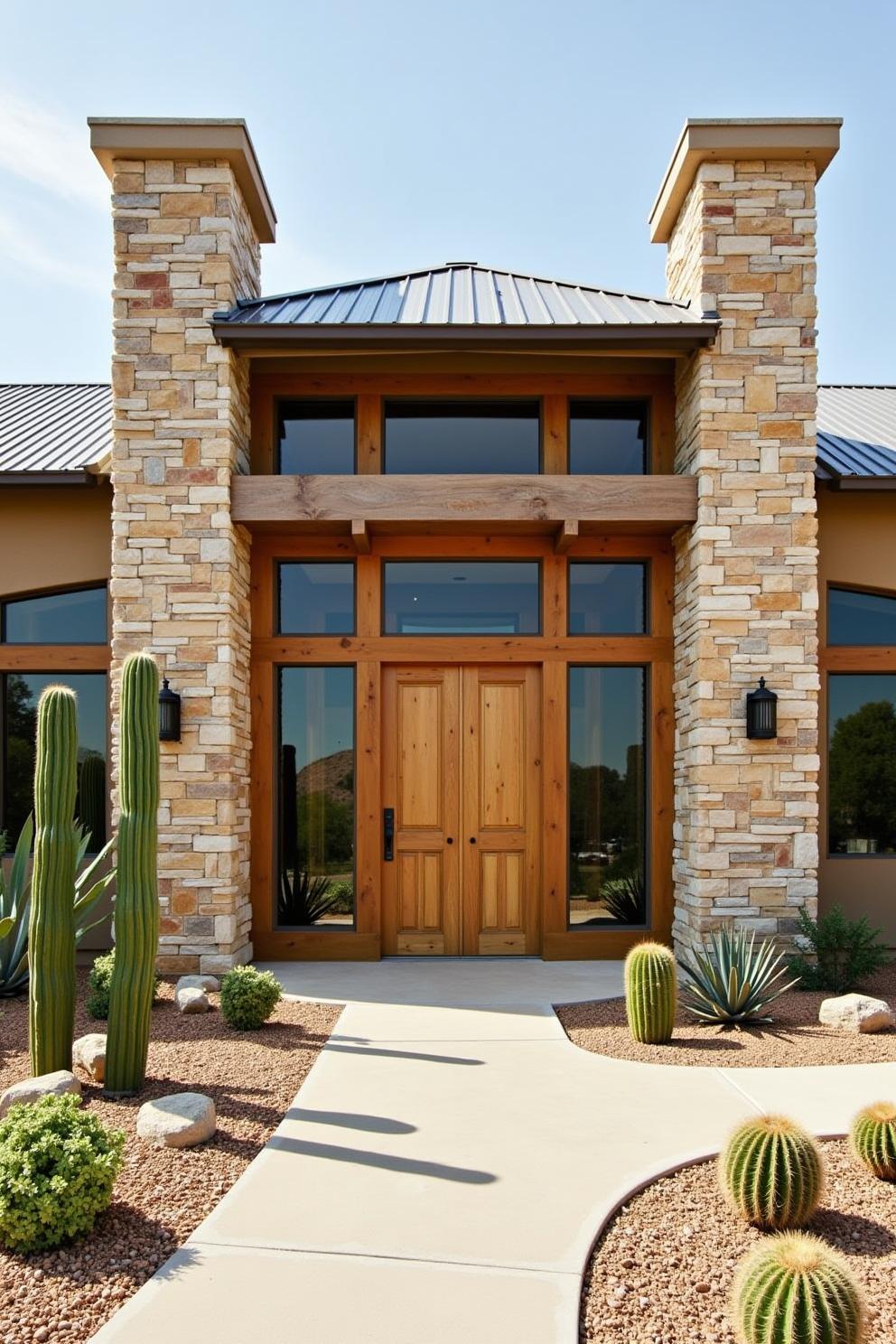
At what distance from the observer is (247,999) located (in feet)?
19.7

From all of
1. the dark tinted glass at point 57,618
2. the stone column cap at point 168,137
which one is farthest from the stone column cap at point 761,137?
the dark tinted glass at point 57,618

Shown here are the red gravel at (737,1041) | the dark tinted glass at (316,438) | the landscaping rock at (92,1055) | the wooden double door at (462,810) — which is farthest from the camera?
the dark tinted glass at (316,438)

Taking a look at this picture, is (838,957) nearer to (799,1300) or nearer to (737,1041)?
(737,1041)

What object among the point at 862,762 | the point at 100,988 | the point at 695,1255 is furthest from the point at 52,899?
the point at 862,762

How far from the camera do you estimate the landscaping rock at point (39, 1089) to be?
174 inches

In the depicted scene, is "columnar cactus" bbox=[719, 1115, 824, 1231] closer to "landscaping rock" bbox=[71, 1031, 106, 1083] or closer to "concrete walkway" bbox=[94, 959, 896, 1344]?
"concrete walkway" bbox=[94, 959, 896, 1344]

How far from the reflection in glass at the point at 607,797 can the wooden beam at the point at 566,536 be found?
1145 millimetres

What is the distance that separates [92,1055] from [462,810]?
4151 mm

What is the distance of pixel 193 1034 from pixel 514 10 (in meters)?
9.04

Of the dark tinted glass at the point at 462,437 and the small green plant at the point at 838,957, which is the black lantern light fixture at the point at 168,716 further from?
the small green plant at the point at 838,957

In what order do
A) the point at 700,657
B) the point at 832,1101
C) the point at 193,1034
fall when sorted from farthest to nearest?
the point at 700,657 < the point at 193,1034 < the point at 832,1101

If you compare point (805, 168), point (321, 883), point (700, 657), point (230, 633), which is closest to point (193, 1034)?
point (321, 883)

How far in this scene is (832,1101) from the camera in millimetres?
4867

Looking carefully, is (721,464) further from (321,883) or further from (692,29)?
(321,883)
